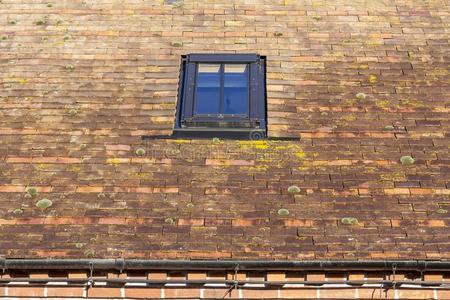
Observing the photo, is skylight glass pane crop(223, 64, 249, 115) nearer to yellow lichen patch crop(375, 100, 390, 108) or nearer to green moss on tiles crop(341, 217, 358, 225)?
yellow lichen patch crop(375, 100, 390, 108)

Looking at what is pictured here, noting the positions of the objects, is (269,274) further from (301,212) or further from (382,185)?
(382,185)

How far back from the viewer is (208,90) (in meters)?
9.24

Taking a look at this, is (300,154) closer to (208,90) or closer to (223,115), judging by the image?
(223,115)

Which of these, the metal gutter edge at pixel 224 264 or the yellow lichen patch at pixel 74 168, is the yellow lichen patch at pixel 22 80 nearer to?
the yellow lichen patch at pixel 74 168

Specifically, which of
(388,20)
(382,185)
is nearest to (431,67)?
(388,20)

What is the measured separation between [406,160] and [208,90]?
2.91m

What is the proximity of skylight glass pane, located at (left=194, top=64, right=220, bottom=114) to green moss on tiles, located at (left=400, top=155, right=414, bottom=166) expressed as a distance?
2478 millimetres

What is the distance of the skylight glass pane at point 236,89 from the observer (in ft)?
29.2

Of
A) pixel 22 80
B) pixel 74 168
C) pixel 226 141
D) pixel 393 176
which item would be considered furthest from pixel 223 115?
pixel 22 80

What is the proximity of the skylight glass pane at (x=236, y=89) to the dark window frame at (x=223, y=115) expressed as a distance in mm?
61

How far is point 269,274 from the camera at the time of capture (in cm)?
669

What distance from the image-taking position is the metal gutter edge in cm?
657

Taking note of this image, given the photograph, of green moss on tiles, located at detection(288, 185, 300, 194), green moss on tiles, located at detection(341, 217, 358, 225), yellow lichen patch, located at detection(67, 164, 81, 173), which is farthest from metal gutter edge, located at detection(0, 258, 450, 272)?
yellow lichen patch, located at detection(67, 164, 81, 173)

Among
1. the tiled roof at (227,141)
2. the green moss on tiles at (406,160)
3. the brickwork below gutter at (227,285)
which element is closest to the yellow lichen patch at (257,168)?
the tiled roof at (227,141)
